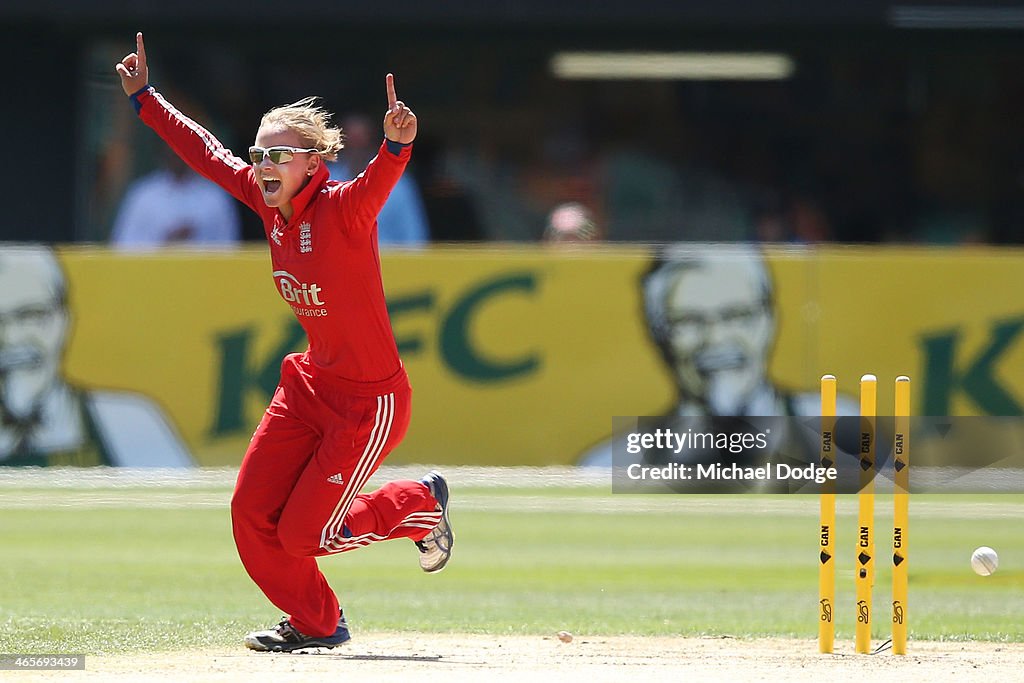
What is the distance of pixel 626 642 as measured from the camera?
7055 millimetres

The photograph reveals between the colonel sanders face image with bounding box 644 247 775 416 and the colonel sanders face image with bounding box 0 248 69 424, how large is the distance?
3.91m

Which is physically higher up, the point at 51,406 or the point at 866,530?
the point at 866,530

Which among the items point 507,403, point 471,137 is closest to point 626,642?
point 507,403

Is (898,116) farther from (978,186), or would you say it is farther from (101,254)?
(101,254)

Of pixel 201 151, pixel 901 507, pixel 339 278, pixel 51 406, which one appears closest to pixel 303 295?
pixel 339 278

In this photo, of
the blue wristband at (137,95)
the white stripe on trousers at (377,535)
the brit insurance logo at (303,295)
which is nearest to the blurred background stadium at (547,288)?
the white stripe on trousers at (377,535)

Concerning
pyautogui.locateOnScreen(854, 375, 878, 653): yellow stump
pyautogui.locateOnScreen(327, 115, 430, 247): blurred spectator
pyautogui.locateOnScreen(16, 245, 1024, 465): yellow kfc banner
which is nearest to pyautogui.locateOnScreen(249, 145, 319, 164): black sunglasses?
pyautogui.locateOnScreen(854, 375, 878, 653): yellow stump

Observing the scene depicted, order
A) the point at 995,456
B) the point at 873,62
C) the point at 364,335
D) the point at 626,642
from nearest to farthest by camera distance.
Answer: the point at 364,335 → the point at 626,642 → the point at 995,456 → the point at 873,62

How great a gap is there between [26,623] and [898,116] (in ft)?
41.4

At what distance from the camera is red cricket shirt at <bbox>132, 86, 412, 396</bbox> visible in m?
6.30

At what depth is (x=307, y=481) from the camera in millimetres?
6387

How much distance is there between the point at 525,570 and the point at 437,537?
6.60 feet

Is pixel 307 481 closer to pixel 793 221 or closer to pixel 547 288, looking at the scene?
pixel 547 288

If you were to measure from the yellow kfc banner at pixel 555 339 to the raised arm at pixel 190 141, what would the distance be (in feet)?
14.1
